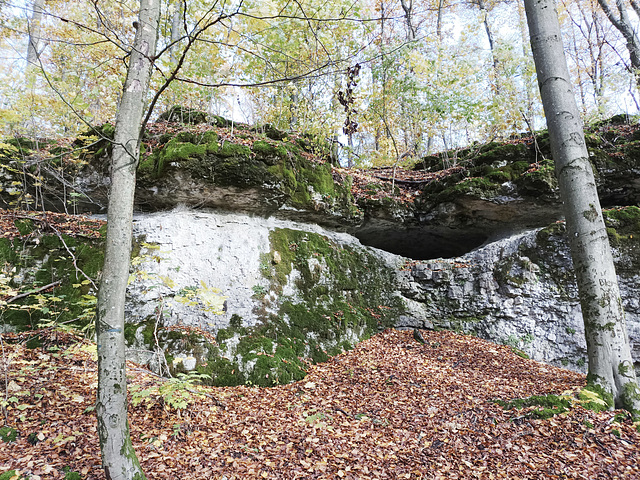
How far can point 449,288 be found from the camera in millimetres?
8109

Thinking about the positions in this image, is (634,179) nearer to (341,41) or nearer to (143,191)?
(341,41)

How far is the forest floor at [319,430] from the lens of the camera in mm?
3104

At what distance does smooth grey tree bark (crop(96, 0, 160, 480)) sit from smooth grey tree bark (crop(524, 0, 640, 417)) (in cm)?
484

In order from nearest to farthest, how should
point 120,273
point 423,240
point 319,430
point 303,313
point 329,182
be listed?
point 120,273 < point 319,430 < point 303,313 < point 329,182 < point 423,240

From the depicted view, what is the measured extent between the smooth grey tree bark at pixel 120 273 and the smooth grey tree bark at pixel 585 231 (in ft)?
15.9

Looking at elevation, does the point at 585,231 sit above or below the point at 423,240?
below

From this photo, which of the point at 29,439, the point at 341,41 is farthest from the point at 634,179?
the point at 29,439

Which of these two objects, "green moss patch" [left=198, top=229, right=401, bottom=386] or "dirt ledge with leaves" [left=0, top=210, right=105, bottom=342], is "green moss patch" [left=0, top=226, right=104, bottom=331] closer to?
"dirt ledge with leaves" [left=0, top=210, right=105, bottom=342]

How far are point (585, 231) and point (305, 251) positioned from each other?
4.66 meters

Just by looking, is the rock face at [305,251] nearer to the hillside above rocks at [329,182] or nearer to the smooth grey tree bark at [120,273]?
the hillside above rocks at [329,182]

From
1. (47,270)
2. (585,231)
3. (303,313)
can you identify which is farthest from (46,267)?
(585,231)

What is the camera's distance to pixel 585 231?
413 centimetres

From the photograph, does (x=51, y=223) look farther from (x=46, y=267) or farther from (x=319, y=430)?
→ (x=319, y=430)

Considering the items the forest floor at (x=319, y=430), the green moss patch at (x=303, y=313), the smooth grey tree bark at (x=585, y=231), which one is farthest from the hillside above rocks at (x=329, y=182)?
the smooth grey tree bark at (x=585, y=231)
